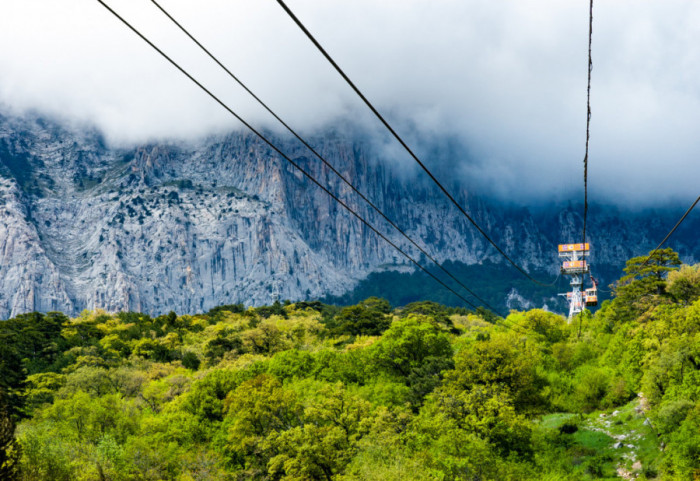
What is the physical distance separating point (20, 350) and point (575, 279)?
372 ft

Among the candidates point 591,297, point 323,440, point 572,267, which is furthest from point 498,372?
point 572,267

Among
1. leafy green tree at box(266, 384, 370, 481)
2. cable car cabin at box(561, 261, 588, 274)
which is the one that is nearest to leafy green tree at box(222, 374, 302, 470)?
leafy green tree at box(266, 384, 370, 481)

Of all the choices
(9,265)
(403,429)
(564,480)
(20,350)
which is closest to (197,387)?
(403,429)

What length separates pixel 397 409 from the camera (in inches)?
1452

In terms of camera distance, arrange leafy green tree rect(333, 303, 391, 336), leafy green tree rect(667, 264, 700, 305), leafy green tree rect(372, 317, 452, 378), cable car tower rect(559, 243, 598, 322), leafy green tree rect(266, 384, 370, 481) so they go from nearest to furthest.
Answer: leafy green tree rect(266, 384, 370, 481) → leafy green tree rect(667, 264, 700, 305) → leafy green tree rect(372, 317, 452, 378) → leafy green tree rect(333, 303, 391, 336) → cable car tower rect(559, 243, 598, 322)

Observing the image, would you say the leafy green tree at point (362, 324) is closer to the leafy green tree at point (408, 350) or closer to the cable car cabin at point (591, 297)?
the leafy green tree at point (408, 350)

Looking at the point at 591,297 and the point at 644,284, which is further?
the point at 591,297

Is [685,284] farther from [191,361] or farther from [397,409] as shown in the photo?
[191,361]

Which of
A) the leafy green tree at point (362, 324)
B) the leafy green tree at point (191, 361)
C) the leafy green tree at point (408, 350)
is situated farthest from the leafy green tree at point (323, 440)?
the leafy green tree at point (362, 324)

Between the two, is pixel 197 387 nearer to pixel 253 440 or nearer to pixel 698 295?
pixel 253 440

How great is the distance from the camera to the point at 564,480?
31516 millimetres

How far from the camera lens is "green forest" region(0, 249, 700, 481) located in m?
32.1

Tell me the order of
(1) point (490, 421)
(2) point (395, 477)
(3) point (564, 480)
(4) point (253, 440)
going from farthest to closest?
(4) point (253, 440), (1) point (490, 421), (3) point (564, 480), (2) point (395, 477)

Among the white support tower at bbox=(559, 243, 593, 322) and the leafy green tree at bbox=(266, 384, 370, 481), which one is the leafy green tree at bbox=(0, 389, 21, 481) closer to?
the leafy green tree at bbox=(266, 384, 370, 481)
